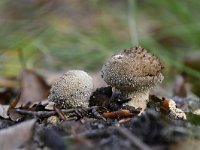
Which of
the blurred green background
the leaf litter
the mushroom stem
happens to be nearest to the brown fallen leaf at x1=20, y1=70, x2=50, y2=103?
the blurred green background

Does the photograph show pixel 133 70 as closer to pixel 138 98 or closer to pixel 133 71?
pixel 133 71

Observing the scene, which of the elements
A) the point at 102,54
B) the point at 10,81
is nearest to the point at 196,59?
the point at 102,54

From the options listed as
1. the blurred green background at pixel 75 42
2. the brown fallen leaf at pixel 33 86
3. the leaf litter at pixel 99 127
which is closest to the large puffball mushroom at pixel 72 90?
the leaf litter at pixel 99 127

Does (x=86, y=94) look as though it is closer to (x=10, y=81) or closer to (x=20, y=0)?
(x=10, y=81)

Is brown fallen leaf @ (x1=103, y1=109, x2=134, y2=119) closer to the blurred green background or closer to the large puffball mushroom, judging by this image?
the large puffball mushroom

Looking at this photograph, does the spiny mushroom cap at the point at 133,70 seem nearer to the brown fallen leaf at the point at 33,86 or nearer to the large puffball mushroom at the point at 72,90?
the large puffball mushroom at the point at 72,90

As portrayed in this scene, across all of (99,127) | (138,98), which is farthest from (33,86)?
(99,127)
